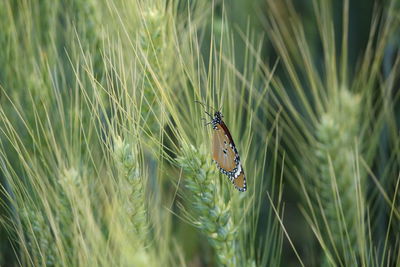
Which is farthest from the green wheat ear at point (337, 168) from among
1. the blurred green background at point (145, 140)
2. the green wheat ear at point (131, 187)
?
the green wheat ear at point (131, 187)

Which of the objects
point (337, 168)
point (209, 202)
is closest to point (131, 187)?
point (209, 202)

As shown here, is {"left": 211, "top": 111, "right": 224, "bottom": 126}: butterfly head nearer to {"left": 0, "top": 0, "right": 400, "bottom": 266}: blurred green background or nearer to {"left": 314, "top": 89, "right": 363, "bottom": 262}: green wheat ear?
{"left": 0, "top": 0, "right": 400, "bottom": 266}: blurred green background

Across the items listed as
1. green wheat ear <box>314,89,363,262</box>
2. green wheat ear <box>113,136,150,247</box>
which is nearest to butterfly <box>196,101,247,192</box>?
green wheat ear <box>113,136,150,247</box>

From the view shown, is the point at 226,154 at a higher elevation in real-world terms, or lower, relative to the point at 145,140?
lower

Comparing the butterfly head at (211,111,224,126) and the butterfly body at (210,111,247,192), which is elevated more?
the butterfly head at (211,111,224,126)

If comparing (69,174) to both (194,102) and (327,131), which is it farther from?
(327,131)

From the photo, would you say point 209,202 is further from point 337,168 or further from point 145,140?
point 337,168
